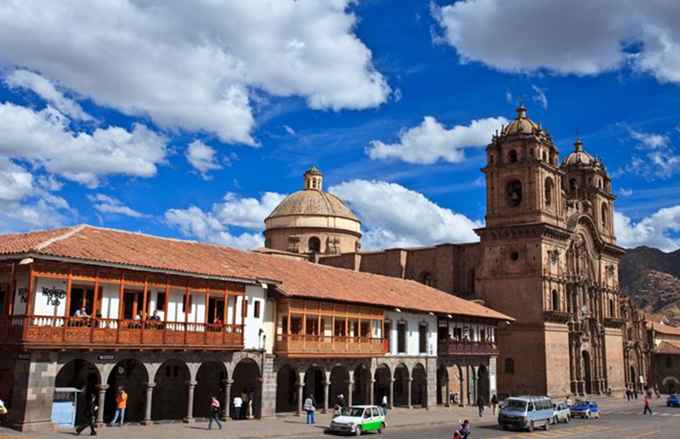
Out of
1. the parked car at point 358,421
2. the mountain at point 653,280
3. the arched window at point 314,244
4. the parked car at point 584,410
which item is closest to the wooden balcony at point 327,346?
the parked car at point 358,421

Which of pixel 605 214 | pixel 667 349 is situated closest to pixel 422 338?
pixel 605 214

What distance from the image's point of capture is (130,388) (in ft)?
98.9

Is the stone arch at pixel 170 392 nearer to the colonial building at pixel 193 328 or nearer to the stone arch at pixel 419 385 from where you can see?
the colonial building at pixel 193 328

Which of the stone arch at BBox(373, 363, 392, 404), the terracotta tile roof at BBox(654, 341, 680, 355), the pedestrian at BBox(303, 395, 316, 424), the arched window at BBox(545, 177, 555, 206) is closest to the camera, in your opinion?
the pedestrian at BBox(303, 395, 316, 424)

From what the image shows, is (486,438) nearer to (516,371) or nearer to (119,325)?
(119,325)

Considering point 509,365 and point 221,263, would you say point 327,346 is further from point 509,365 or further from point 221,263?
point 509,365

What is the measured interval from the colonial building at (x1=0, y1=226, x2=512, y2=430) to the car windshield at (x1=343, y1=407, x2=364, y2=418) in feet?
14.3

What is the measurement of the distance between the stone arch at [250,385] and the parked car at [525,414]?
35.2ft

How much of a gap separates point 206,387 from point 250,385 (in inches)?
93.0

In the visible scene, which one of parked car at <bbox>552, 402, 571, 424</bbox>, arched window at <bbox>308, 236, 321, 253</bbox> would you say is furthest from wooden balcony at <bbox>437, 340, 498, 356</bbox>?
arched window at <bbox>308, 236, 321, 253</bbox>

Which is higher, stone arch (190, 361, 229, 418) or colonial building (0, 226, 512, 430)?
colonial building (0, 226, 512, 430)

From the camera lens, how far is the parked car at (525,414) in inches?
1222

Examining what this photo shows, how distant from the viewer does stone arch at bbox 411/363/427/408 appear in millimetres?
40781

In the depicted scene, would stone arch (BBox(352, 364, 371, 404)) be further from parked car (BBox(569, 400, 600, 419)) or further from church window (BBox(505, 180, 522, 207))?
church window (BBox(505, 180, 522, 207))
